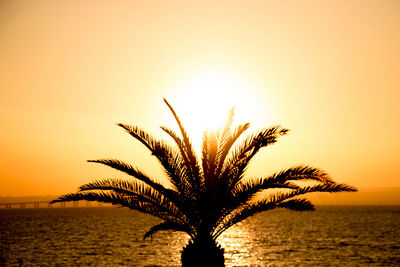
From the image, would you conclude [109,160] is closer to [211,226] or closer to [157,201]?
[157,201]

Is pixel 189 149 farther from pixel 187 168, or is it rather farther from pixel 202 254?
pixel 202 254

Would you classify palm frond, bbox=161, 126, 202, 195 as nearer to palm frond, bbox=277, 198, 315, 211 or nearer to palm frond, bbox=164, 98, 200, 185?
palm frond, bbox=164, 98, 200, 185

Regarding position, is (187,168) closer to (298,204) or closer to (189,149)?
(189,149)

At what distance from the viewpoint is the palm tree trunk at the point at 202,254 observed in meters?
13.6

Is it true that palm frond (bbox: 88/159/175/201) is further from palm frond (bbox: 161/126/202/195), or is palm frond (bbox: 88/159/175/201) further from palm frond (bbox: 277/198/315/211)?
palm frond (bbox: 277/198/315/211)

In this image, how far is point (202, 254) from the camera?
13672 millimetres

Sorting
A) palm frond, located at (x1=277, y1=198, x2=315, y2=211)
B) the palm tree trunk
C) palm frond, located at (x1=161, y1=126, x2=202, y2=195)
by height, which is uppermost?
palm frond, located at (x1=161, y1=126, x2=202, y2=195)

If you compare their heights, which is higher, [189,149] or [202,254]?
[189,149]

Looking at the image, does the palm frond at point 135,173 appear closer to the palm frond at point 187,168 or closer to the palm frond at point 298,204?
the palm frond at point 187,168

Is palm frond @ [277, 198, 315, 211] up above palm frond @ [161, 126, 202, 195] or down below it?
below

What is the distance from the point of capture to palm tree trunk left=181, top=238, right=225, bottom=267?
44.5 feet

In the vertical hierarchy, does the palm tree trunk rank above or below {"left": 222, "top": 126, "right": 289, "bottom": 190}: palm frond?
below

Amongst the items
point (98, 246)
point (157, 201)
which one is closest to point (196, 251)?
point (157, 201)

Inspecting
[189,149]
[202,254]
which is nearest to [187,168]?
[189,149]
